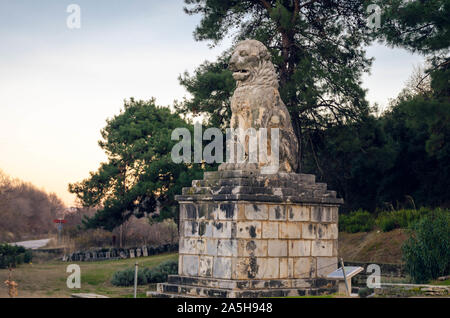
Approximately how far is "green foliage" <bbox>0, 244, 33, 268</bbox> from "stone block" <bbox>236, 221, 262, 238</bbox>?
518 inches

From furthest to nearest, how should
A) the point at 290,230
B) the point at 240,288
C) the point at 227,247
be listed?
the point at 290,230, the point at 227,247, the point at 240,288

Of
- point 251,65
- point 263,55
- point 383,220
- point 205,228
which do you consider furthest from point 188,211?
point 383,220

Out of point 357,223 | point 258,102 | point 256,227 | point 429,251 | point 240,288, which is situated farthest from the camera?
point 357,223

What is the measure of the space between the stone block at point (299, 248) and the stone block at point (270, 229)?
45 centimetres

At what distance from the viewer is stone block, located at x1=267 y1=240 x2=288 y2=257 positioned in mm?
11211

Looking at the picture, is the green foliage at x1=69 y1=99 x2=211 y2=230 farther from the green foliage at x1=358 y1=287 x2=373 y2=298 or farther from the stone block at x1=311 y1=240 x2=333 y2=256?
the green foliage at x1=358 y1=287 x2=373 y2=298

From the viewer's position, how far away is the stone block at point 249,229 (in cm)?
1091

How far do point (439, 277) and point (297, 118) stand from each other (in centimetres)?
891

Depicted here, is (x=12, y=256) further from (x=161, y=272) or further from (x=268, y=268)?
(x=268, y=268)

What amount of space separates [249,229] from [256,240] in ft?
0.82

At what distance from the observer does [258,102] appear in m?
11.8

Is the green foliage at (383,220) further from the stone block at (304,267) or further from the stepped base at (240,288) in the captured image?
the stepped base at (240,288)

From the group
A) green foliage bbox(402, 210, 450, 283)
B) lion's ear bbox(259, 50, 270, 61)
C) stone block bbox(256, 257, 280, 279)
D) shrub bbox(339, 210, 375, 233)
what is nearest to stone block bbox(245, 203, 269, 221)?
stone block bbox(256, 257, 280, 279)

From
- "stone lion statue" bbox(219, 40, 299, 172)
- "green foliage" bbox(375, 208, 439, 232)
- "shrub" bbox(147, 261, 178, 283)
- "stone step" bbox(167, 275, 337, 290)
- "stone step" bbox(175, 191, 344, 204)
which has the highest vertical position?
"stone lion statue" bbox(219, 40, 299, 172)
